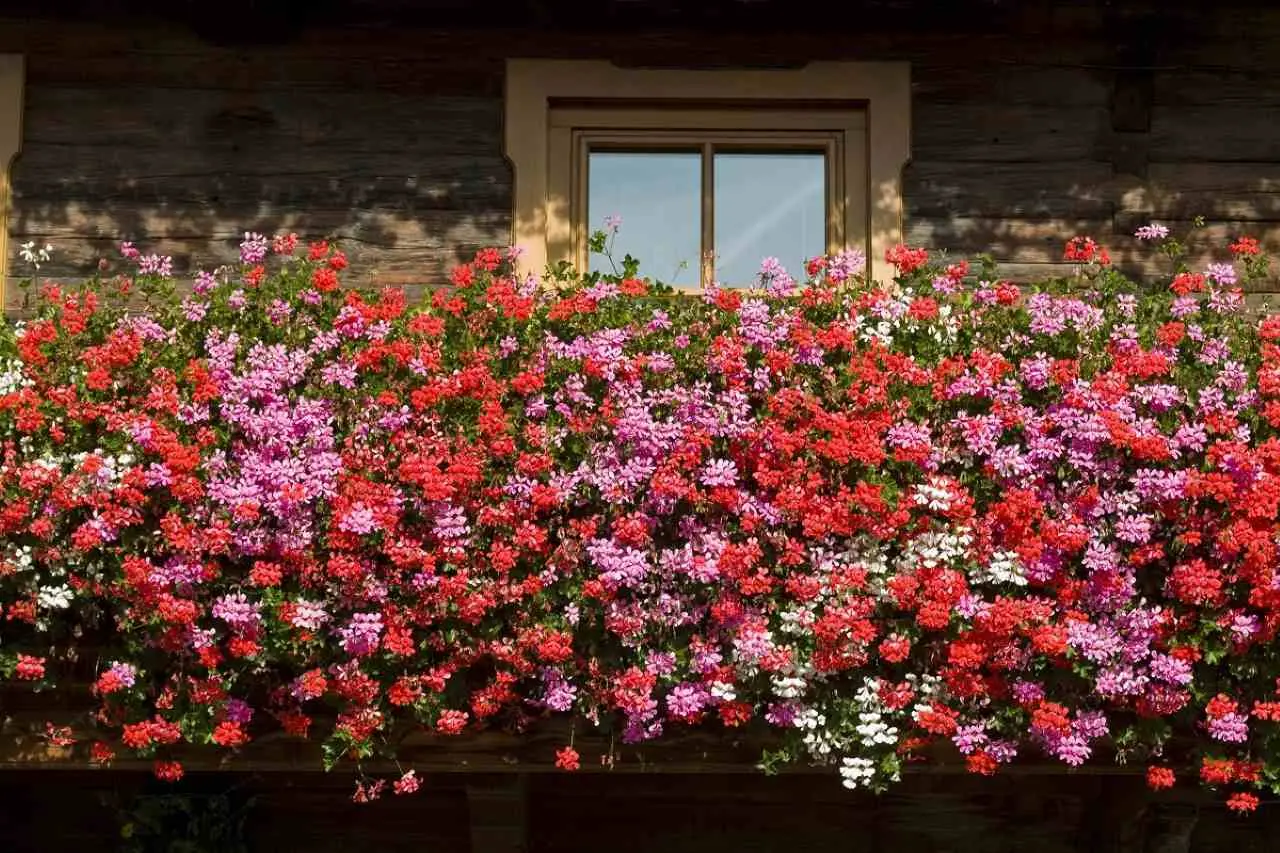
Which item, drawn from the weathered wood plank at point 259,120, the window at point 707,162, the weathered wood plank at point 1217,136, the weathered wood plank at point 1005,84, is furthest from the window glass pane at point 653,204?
the weathered wood plank at point 1217,136

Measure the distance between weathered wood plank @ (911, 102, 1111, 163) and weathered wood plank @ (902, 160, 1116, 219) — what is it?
0.04 m

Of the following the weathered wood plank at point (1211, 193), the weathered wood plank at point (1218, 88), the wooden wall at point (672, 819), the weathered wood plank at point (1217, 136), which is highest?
the weathered wood plank at point (1218, 88)

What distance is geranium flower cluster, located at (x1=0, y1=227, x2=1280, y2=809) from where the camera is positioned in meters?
5.28

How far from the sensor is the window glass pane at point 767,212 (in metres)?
7.07

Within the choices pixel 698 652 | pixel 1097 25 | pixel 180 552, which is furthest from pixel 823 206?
pixel 180 552

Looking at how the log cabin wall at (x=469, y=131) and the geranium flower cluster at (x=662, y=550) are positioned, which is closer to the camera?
the geranium flower cluster at (x=662, y=550)

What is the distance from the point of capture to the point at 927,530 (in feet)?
17.6

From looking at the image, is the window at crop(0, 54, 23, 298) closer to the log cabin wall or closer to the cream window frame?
the log cabin wall

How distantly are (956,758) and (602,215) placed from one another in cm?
292

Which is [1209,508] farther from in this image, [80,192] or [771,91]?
[80,192]

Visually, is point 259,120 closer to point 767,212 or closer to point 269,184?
point 269,184

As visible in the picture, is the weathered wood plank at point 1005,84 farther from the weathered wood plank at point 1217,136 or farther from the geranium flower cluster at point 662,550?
the geranium flower cluster at point 662,550

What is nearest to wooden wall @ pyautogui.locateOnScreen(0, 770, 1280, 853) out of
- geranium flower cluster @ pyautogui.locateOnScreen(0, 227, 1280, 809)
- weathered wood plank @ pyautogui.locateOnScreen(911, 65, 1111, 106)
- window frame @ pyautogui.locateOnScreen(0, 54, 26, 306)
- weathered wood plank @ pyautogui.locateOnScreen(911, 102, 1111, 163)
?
geranium flower cluster @ pyautogui.locateOnScreen(0, 227, 1280, 809)

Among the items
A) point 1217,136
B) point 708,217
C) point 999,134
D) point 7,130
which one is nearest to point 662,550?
point 708,217
